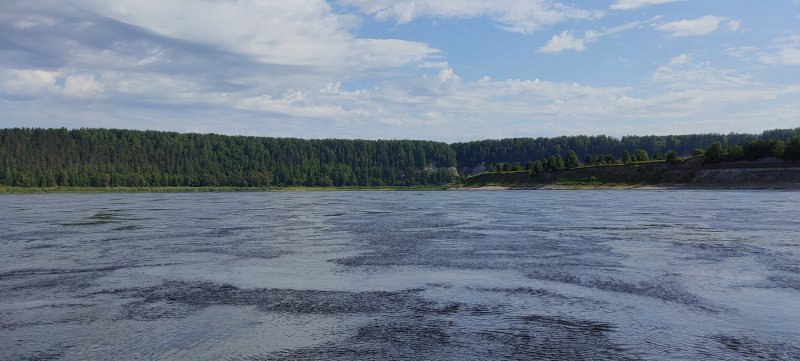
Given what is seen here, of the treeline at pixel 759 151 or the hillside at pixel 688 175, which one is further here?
the treeline at pixel 759 151

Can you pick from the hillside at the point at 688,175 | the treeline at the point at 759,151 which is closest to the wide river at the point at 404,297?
the hillside at the point at 688,175

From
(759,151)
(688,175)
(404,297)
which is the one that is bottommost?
(404,297)

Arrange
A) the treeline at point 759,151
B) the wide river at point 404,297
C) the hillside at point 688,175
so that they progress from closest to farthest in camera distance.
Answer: the wide river at point 404,297, the hillside at point 688,175, the treeline at point 759,151

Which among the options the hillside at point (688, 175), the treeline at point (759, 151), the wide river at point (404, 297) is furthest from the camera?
the treeline at point (759, 151)

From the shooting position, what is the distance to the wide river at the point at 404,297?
1353 cm

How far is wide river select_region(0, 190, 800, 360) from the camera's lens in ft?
44.4

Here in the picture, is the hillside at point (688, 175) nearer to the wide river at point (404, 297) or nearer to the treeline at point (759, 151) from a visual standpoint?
the treeline at point (759, 151)

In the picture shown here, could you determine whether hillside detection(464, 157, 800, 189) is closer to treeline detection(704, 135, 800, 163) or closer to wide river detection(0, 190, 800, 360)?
treeline detection(704, 135, 800, 163)

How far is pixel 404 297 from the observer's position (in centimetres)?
1903

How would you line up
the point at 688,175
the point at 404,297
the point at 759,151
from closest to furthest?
the point at 404,297, the point at 759,151, the point at 688,175

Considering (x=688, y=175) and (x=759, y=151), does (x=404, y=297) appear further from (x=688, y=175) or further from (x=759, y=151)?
(x=759, y=151)

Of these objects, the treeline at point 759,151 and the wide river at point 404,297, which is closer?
the wide river at point 404,297

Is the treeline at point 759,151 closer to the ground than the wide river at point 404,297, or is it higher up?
higher up

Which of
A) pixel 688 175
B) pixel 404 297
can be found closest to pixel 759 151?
pixel 688 175
